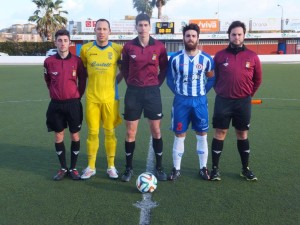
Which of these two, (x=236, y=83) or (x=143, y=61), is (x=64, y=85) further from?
(x=236, y=83)

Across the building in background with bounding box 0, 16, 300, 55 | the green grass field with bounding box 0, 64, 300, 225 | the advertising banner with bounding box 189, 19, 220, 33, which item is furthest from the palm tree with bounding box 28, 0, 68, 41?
the green grass field with bounding box 0, 64, 300, 225

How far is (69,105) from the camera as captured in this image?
177 inches

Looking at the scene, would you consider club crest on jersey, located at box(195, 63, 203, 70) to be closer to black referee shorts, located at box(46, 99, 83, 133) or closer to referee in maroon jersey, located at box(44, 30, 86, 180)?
referee in maroon jersey, located at box(44, 30, 86, 180)

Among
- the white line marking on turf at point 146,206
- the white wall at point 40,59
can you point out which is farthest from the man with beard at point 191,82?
the white wall at point 40,59

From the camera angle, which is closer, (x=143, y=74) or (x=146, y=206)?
(x=146, y=206)

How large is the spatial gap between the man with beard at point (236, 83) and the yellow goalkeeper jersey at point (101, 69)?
1282 mm

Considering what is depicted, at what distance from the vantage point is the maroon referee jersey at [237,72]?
4289 mm

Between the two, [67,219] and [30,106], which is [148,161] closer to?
[67,219]

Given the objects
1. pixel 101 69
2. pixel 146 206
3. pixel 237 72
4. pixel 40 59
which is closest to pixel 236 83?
pixel 237 72

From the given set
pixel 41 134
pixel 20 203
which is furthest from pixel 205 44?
pixel 20 203

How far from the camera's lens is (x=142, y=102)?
4523 mm

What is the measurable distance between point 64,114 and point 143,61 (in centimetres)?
120

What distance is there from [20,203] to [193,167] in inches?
91.3

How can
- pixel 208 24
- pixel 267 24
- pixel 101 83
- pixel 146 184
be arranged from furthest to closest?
pixel 208 24, pixel 267 24, pixel 101 83, pixel 146 184
